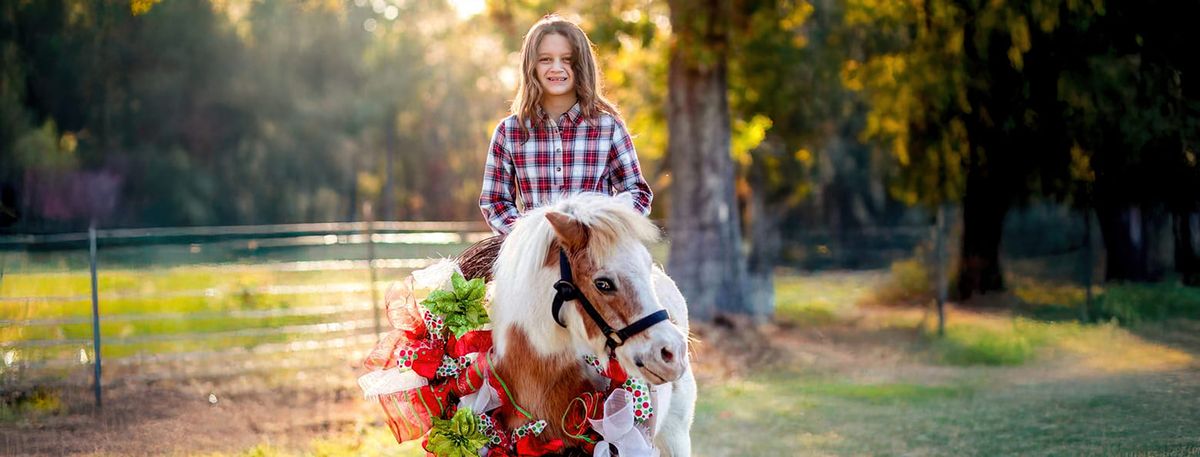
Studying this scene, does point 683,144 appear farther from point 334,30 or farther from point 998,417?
point 334,30

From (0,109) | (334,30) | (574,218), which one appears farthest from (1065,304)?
(334,30)

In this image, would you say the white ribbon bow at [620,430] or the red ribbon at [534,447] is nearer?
the white ribbon bow at [620,430]

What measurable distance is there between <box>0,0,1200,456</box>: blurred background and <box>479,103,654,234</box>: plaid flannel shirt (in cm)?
103

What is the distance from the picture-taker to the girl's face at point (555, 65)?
155 inches

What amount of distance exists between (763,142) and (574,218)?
55.0ft

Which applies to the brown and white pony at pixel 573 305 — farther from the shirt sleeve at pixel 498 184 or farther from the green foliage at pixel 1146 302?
the green foliage at pixel 1146 302

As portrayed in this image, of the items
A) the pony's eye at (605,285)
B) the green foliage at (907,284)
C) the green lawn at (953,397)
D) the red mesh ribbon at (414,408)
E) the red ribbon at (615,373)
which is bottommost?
the green lawn at (953,397)

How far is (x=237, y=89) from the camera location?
33.4m

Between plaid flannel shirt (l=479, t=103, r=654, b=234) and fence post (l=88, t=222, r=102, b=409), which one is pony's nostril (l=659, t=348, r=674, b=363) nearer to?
plaid flannel shirt (l=479, t=103, r=654, b=234)

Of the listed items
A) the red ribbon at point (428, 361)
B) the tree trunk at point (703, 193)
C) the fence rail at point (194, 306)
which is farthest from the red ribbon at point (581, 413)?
the tree trunk at point (703, 193)

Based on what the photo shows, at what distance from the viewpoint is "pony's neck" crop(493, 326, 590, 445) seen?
11.0 feet

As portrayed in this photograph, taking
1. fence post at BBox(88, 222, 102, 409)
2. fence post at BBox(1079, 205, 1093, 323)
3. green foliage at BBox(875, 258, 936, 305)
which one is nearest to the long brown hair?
fence post at BBox(88, 222, 102, 409)

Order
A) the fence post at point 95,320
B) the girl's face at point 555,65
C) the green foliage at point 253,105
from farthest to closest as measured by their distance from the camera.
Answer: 1. the green foliage at point 253,105
2. the fence post at point 95,320
3. the girl's face at point 555,65

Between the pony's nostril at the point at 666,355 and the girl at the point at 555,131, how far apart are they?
3.45ft
